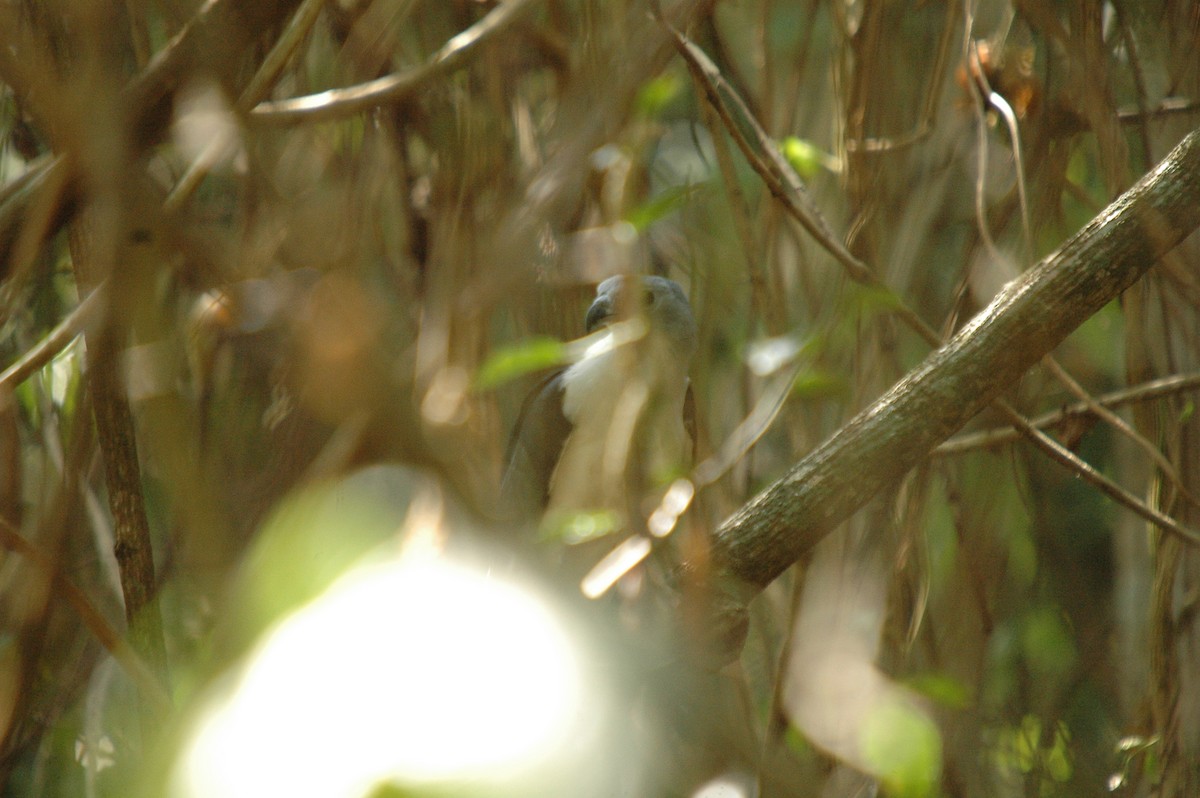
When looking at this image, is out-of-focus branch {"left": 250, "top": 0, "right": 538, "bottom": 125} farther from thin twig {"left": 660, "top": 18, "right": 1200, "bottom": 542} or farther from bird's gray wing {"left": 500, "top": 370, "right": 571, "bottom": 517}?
bird's gray wing {"left": 500, "top": 370, "right": 571, "bottom": 517}

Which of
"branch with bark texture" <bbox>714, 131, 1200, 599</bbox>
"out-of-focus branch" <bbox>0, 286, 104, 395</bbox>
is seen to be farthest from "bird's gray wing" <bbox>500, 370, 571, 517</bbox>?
"out-of-focus branch" <bbox>0, 286, 104, 395</bbox>

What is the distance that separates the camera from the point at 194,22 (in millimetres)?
913

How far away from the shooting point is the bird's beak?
2541mm

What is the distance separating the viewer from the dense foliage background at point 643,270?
3.69ft

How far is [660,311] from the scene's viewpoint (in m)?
2.69

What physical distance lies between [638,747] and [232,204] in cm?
184

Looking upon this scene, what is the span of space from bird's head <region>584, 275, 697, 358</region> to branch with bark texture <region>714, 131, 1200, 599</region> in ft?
3.06

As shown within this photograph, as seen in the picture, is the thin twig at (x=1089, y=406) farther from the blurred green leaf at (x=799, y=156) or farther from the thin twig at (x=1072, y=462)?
the blurred green leaf at (x=799, y=156)

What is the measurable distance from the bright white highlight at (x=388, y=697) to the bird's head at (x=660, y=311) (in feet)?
6.00

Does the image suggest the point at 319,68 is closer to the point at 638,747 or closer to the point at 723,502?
the point at 723,502

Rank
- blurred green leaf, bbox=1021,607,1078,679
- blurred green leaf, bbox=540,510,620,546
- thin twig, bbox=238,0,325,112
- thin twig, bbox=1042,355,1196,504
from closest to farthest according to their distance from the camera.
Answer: thin twig, bbox=238,0,325,112
blurred green leaf, bbox=540,510,620,546
thin twig, bbox=1042,355,1196,504
blurred green leaf, bbox=1021,607,1078,679

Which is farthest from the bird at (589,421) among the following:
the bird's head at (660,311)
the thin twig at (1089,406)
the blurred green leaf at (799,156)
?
the thin twig at (1089,406)

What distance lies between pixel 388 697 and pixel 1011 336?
1236 millimetres

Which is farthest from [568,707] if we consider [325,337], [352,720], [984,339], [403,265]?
[403,265]
